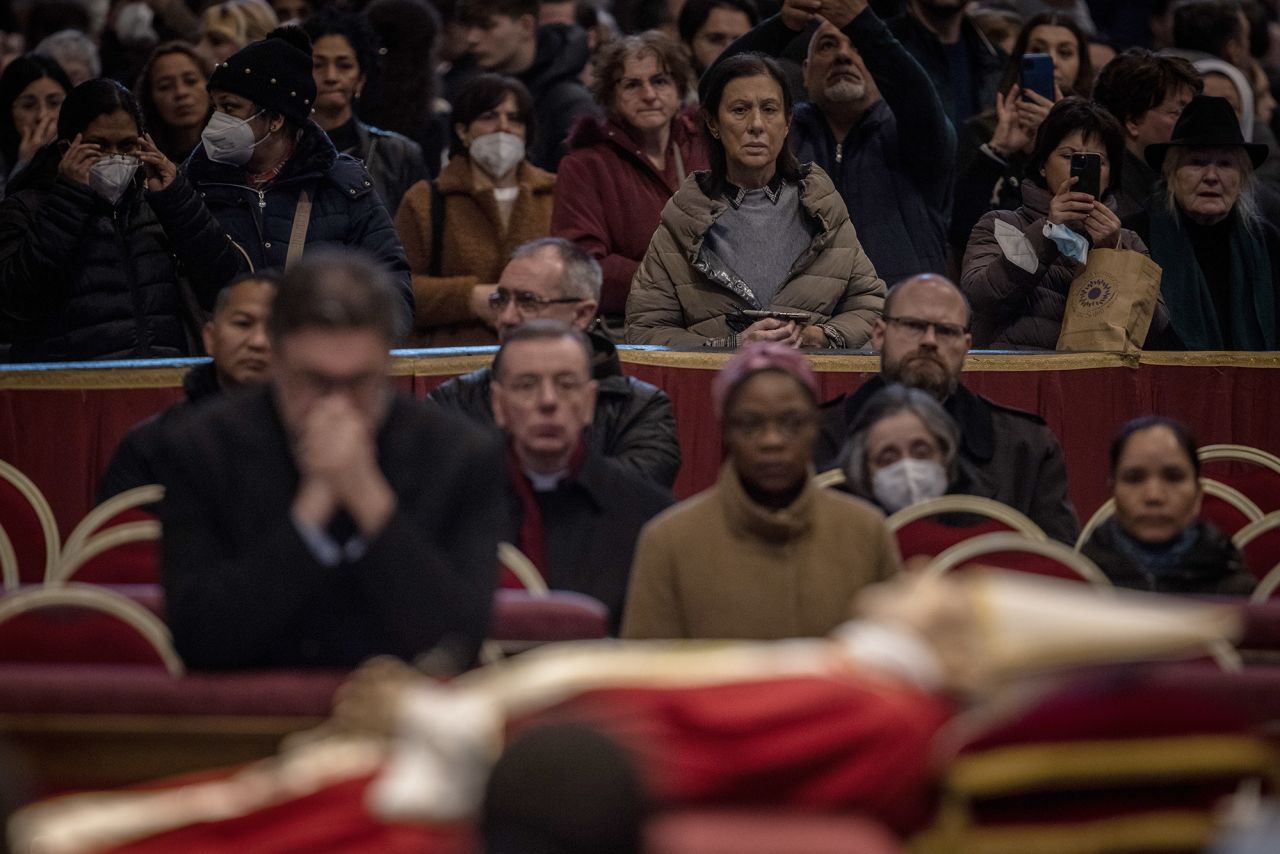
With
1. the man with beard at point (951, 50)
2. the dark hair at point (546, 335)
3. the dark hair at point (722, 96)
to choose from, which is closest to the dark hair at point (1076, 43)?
the man with beard at point (951, 50)

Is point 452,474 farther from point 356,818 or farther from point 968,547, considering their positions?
point 968,547

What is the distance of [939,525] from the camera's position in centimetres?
522

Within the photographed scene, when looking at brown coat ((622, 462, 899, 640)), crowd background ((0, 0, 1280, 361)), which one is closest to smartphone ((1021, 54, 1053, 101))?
crowd background ((0, 0, 1280, 361))

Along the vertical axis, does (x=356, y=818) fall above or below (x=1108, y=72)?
below

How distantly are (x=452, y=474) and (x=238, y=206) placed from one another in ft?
11.6

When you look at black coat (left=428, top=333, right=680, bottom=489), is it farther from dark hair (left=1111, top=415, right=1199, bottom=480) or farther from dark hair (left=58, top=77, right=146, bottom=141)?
dark hair (left=58, top=77, right=146, bottom=141)

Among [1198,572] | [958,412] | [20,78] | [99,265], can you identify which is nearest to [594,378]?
[958,412]

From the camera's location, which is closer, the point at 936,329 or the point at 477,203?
the point at 936,329

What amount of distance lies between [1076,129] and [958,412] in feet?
5.42

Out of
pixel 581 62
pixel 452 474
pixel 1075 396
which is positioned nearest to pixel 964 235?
pixel 1075 396

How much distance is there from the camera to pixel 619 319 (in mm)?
7629

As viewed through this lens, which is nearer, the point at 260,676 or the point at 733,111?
the point at 260,676

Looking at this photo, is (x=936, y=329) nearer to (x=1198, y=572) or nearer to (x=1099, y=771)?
(x=1198, y=572)

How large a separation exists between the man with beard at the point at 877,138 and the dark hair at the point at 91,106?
2.40 meters
